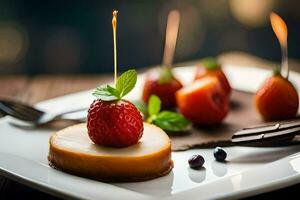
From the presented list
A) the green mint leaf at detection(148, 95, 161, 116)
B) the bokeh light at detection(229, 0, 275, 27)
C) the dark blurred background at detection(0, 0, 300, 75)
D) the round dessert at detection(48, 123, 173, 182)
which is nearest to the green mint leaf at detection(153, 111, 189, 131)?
the green mint leaf at detection(148, 95, 161, 116)

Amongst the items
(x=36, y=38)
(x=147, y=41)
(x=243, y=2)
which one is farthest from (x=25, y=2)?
(x=243, y=2)

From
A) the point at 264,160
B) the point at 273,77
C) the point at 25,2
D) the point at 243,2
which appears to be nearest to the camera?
the point at 264,160

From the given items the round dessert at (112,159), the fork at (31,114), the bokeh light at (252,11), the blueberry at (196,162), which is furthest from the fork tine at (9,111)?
the bokeh light at (252,11)

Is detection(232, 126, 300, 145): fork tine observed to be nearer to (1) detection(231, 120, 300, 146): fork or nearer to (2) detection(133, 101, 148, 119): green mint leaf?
(1) detection(231, 120, 300, 146): fork

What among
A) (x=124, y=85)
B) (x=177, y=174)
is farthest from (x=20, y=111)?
(x=177, y=174)

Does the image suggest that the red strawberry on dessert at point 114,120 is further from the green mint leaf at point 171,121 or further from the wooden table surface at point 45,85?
the wooden table surface at point 45,85

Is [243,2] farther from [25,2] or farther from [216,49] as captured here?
[25,2]
